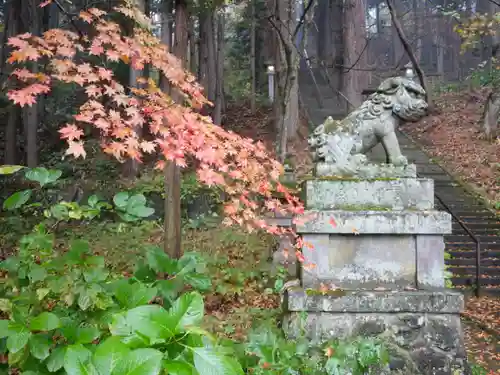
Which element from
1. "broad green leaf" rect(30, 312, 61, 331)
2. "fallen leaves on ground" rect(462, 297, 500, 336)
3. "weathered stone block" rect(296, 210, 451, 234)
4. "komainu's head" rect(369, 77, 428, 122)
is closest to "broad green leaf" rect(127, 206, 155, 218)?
"broad green leaf" rect(30, 312, 61, 331)

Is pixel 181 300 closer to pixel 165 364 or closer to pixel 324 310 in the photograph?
pixel 165 364

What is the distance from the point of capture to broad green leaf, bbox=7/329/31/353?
215cm

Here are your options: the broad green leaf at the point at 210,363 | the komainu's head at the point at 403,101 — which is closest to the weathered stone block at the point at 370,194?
the komainu's head at the point at 403,101

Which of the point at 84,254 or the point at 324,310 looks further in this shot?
the point at 324,310

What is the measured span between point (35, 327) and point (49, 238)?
0.84m

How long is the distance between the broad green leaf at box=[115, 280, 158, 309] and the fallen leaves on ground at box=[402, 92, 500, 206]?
1224 cm

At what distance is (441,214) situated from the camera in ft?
14.8

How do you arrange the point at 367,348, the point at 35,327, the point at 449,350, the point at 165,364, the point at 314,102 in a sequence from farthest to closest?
the point at 314,102 < the point at 449,350 < the point at 367,348 < the point at 35,327 < the point at 165,364

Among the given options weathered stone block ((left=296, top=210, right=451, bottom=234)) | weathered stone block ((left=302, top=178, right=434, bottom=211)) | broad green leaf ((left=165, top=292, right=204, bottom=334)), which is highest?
weathered stone block ((left=302, top=178, right=434, bottom=211))

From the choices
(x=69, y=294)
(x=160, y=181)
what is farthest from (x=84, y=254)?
(x=160, y=181)

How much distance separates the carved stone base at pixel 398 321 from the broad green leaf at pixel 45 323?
2.67 metres

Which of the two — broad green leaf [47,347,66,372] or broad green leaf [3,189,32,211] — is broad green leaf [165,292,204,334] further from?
broad green leaf [3,189,32,211]

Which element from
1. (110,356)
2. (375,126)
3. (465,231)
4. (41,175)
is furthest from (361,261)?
(465,231)

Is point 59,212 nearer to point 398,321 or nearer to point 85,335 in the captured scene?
point 85,335
